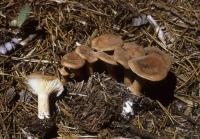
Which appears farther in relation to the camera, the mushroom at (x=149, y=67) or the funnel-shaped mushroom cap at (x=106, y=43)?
the funnel-shaped mushroom cap at (x=106, y=43)

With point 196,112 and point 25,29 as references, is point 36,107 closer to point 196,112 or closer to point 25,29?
point 25,29

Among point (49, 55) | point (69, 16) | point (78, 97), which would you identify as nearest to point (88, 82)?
point (78, 97)

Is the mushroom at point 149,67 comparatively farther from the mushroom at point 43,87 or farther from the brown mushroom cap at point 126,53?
the mushroom at point 43,87

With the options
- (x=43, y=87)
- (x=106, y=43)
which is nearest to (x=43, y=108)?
(x=43, y=87)

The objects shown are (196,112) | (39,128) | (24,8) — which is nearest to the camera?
(39,128)

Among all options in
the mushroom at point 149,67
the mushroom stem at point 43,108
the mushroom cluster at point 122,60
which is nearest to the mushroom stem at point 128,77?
the mushroom cluster at point 122,60
